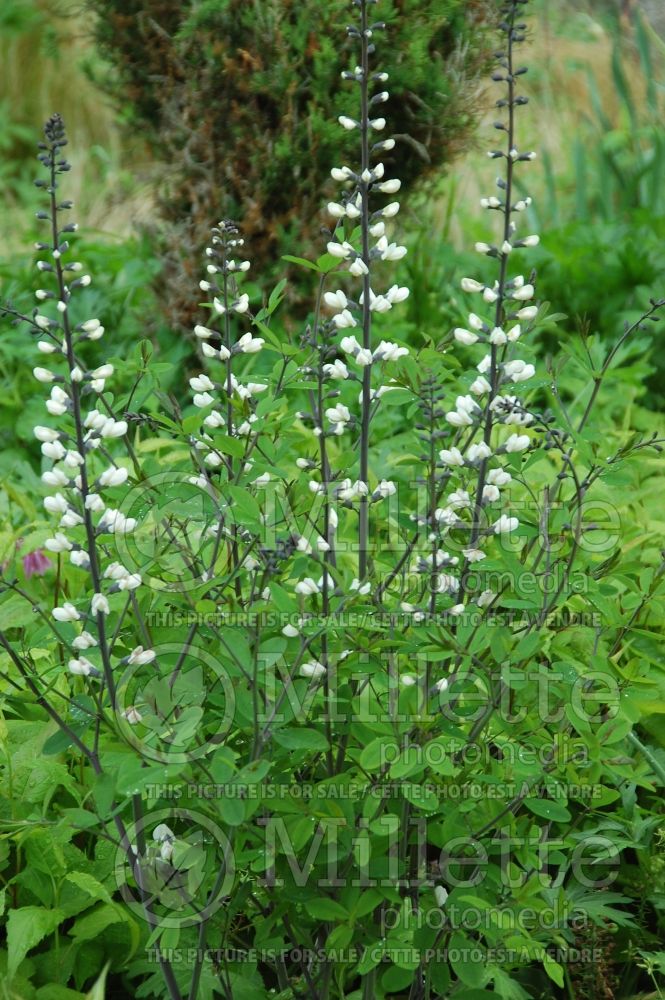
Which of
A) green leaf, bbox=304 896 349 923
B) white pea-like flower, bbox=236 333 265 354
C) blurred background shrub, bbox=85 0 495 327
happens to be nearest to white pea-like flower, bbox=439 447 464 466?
white pea-like flower, bbox=236 333 265 354

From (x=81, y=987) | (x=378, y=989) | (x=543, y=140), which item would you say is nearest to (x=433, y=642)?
(x=378, y=989)

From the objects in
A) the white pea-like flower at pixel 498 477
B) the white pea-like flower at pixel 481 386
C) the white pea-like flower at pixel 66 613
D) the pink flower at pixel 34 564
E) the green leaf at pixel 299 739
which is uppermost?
the white pea-like flower at pixel 481 386

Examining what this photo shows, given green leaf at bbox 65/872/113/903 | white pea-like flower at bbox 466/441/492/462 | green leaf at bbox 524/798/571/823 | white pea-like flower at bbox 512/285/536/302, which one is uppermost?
white pea-like flower at bbox 512/285/536/302

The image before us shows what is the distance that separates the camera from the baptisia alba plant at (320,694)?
155 cm

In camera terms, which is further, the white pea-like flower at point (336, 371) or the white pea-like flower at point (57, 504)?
the white pea-like flower at point (336, 371)

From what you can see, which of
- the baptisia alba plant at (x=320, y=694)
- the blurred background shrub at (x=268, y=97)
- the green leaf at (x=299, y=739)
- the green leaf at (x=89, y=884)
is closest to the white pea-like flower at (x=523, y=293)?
the baptisia alba plant at (x=320, y=694)

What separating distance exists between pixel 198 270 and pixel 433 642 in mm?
2949

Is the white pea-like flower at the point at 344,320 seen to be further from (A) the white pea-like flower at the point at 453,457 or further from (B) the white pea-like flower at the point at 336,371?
(A) the white pea-like flower at the point at 453,457

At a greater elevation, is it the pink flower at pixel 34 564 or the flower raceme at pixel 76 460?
the flower raceme at pixel 76 460

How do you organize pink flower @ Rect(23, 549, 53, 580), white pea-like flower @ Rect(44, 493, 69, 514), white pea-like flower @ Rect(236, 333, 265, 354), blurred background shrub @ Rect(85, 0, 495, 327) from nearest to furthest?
white pea-like flower @ Rect(44, 493, 69, 514)
white pea-like flower @ Rect(236, 333, 265, 354)
pink flower @ Rect(23, 549, 53, 580)
blurred background shrub @ Rect(85, 0, 495, 327)

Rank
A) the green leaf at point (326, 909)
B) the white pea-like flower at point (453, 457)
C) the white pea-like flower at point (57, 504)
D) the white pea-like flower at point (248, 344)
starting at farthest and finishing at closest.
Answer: the white pea-like flower at point (248, 344), the white pea-like flower at point (453, 457), the green leaf at point (326, 909), the white pea-like flower at point (57, 504)

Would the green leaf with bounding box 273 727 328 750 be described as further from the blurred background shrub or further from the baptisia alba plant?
the blurred background shrub

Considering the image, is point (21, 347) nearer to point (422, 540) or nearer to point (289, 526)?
point (422, 540)

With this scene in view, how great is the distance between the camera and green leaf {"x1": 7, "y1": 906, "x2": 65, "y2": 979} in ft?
5.64
